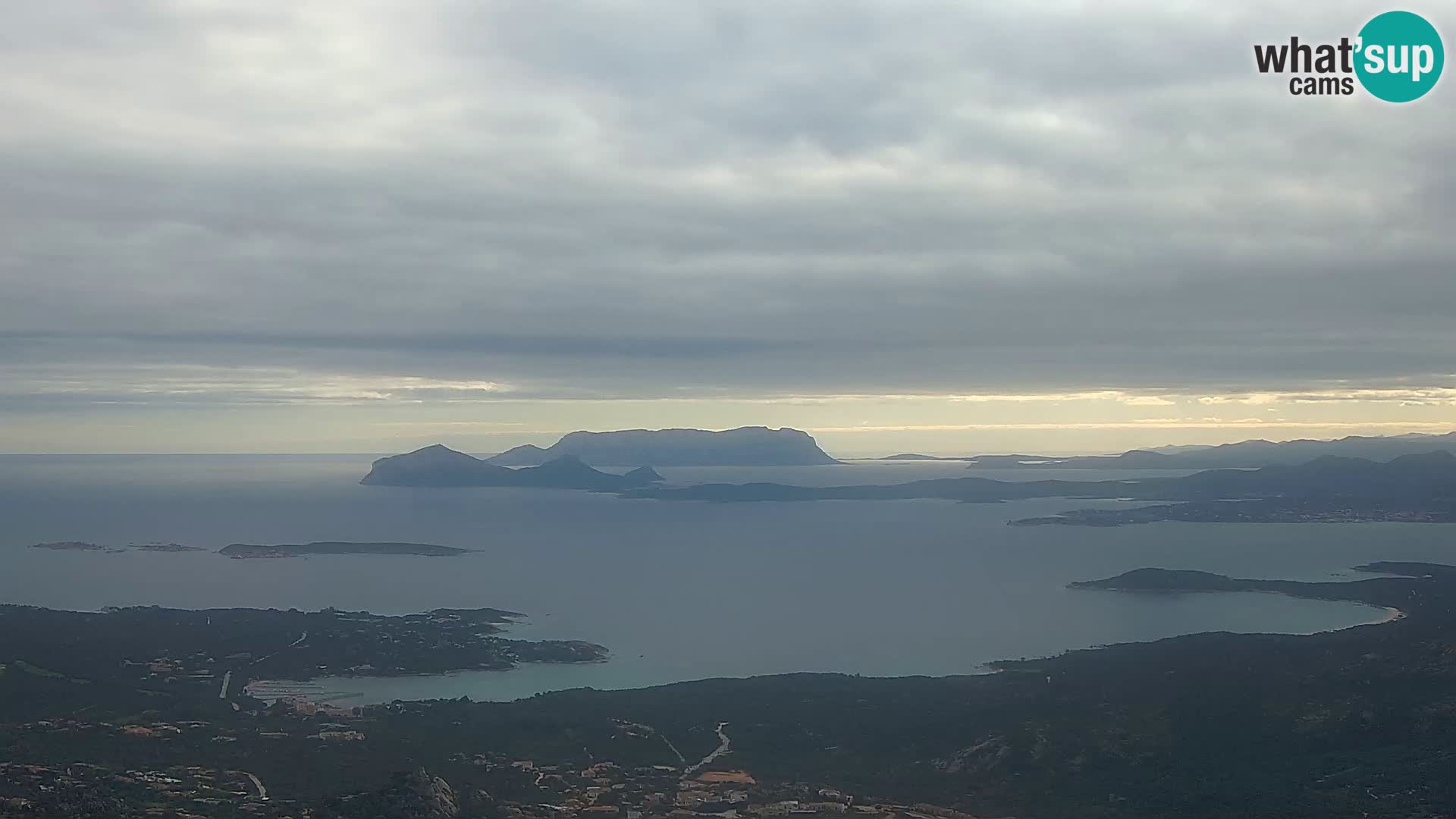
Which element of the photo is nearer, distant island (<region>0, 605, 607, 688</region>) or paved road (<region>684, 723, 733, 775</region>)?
paved road (<region>684, 723, 733, 775</region>)

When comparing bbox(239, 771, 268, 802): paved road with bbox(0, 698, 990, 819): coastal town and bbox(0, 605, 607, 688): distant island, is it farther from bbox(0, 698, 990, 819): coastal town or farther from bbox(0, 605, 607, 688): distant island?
bbox(0, 605, 607, 688): distant island

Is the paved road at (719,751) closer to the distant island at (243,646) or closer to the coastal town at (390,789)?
the coastal town at (390,789)

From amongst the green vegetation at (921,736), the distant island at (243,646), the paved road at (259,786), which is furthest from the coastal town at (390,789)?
the distant island at (243,646)

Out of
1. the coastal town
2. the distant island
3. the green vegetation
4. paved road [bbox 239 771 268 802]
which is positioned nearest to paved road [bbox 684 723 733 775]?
the coastal town

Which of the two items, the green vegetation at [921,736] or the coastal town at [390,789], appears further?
the green vegetation at [921,736]

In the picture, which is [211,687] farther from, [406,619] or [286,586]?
[286,586]

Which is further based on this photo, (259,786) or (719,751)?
(719,751)

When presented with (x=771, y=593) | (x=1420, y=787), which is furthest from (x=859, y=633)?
(x=1420, y=787)

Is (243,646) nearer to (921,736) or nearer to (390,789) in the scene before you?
(390,789)

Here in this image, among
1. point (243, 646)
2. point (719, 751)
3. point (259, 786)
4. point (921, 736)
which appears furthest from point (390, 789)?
point (243, 646)

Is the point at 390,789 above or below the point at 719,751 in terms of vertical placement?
above

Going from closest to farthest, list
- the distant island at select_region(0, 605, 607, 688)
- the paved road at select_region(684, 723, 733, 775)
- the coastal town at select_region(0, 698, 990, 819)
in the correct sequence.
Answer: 1. the coastal town at select_region(0, 698, 990, 819)
2. the paved road at select_region(684, 723, 733, 775)
3. the distant island at select_region(0, 605, 607, 688)

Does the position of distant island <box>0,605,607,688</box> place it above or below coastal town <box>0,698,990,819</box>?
below
